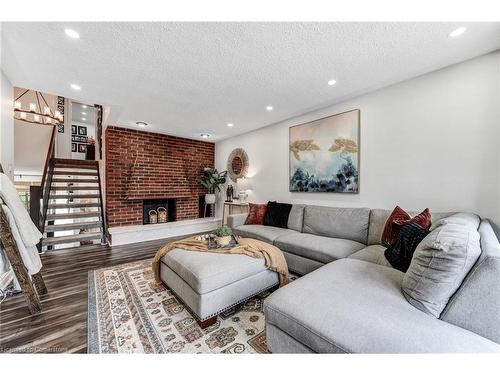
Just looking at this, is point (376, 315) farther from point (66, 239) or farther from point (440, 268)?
point (66, 239)

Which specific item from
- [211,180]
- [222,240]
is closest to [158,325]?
[222,240]

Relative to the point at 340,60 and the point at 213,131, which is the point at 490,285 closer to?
the point at 340,60

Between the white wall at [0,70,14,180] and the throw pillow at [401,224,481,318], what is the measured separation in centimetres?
377

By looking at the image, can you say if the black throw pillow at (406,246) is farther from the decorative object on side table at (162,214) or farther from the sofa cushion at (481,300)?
the decorative object on side table at (162,214)

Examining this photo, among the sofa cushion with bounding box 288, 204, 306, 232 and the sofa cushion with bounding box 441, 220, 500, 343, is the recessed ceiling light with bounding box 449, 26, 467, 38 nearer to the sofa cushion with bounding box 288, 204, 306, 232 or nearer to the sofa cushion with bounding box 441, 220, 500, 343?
the sofa cushion with bounding box 441, 220, 500, 343

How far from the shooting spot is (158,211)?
4.89 meters

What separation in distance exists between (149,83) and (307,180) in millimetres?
2636

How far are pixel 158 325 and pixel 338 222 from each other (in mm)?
2327

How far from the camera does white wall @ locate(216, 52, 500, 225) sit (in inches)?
75.8

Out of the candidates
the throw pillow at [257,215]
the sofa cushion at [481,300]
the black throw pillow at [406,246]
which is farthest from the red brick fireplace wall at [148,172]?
the sofa cushion at [481,300]

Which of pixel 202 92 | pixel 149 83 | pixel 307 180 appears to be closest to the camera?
pixel 149 83

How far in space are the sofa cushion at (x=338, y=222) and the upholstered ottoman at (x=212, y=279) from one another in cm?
113
